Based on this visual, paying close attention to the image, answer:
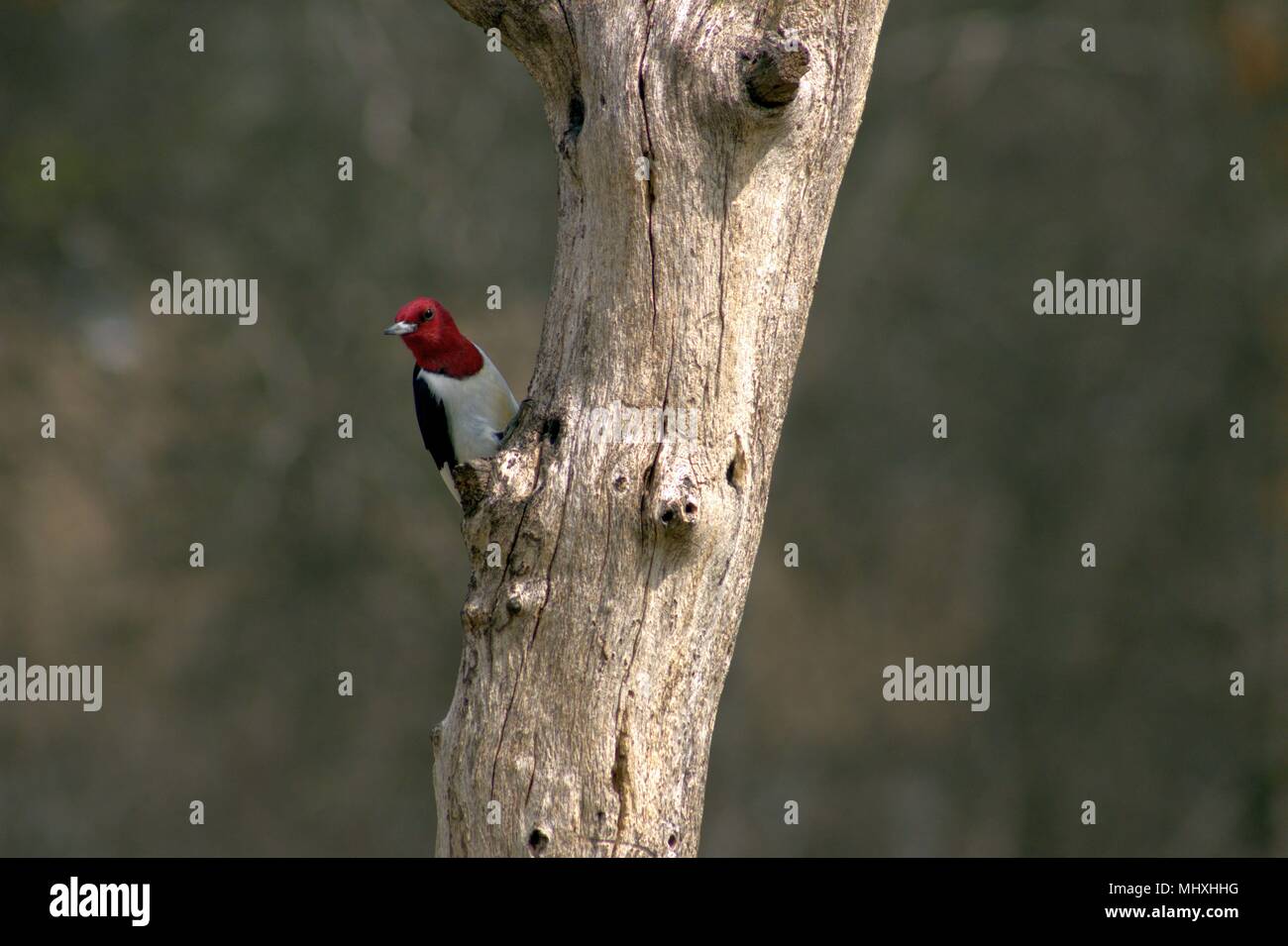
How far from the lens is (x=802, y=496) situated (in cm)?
1067

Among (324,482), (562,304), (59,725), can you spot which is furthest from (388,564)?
(562,304)

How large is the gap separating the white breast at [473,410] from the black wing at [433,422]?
0.06ft

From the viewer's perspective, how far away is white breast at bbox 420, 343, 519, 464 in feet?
15.6

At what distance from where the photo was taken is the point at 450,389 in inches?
192

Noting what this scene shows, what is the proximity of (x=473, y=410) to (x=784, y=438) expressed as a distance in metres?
5.72

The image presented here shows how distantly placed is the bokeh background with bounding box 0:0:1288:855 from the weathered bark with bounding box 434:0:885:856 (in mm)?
5576

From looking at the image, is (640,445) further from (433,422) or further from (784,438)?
(784,438)

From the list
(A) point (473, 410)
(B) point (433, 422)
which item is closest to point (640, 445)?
(A) point (473, 410)

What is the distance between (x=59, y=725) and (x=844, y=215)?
22.0 ft

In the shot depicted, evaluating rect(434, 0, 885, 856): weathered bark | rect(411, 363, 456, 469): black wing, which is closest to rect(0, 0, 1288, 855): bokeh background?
rect(411, 363, 456, 469): black wing

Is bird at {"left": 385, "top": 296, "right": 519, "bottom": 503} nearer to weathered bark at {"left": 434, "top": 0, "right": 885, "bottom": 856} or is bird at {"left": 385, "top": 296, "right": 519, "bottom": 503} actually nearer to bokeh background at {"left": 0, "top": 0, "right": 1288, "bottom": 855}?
weathered bark at {"left": 434, "top": 0, "right": 885, "bottom": 856}
